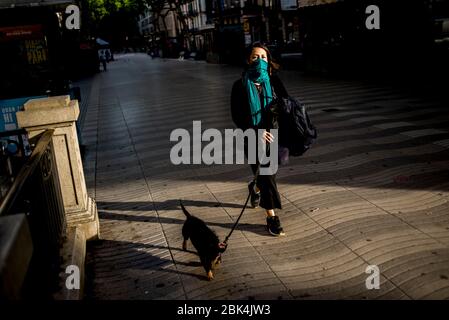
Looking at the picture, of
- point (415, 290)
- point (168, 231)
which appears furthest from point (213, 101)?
point (415, 290)

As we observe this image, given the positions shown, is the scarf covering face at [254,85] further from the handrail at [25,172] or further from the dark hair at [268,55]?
the handrail at [25,172]

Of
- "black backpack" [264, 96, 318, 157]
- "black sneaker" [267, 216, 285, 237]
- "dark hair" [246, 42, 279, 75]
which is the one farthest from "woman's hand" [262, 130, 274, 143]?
"black sneaker" [267, 216, 285, 237]

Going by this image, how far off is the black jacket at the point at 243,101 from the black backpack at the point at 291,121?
0.40 feet

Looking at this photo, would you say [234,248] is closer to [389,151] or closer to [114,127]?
[389,151]

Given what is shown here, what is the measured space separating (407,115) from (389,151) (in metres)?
3.53

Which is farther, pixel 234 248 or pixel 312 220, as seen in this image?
pixel 312 220

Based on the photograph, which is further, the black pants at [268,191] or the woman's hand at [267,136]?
the black pants at [268,191]

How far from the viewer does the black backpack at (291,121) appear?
448 centimetres

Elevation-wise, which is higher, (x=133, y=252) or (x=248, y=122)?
(x=248, y=122)

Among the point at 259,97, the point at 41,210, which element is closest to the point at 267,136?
the point at 259,97

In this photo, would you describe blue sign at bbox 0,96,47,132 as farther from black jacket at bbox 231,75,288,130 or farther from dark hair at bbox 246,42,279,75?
dark hair at bbox 246,42,279,75

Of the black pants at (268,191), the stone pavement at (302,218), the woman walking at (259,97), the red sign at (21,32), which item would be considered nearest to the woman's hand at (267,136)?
the woman walking at (259,97)

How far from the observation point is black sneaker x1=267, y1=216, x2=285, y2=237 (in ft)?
15.5

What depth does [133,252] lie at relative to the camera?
4.67 m
